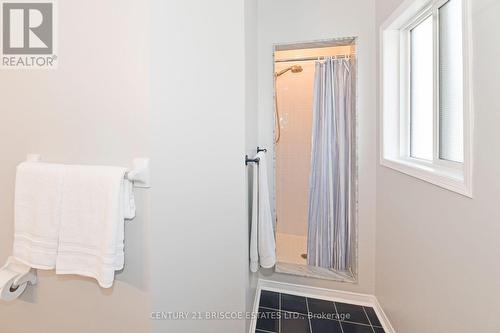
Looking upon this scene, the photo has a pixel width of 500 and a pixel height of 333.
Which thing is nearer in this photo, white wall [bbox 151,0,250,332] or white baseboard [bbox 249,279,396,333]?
white wall [bbox 151,0,250,332]

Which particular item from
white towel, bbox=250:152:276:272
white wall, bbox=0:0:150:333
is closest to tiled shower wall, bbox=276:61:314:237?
white towel, bbox=250:152:276:272

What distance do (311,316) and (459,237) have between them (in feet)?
4.19

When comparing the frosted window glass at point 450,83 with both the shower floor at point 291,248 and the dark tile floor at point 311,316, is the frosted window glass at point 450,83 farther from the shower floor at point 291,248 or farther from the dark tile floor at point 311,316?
the shower floor at point 291,248

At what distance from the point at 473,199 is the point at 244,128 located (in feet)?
3.33

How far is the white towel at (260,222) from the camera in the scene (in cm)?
161

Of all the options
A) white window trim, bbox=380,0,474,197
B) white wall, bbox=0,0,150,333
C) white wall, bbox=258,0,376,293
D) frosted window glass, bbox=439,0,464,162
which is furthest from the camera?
white wall, bbox=258,0,376,293

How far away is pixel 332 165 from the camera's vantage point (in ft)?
6.72

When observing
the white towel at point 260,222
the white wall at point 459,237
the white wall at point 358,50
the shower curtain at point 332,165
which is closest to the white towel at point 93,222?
the white towel at point 260,222

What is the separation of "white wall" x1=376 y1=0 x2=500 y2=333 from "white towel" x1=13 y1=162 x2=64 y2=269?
1.52 meters

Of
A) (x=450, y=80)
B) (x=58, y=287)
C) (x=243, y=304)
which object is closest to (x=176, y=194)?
(x=58, y=287)

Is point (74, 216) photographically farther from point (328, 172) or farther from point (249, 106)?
point (328, 172)

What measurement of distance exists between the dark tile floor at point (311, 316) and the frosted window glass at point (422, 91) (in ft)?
4.08

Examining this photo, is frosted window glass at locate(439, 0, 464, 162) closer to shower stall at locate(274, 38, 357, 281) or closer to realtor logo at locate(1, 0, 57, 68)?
shower stall at locate(274, 38, 357, 281)

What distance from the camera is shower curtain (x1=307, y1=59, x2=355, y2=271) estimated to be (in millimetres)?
1989
